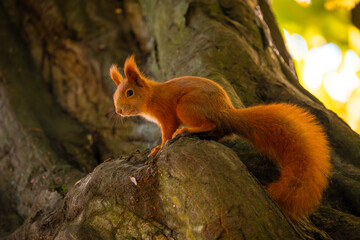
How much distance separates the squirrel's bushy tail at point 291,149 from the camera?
123 cm

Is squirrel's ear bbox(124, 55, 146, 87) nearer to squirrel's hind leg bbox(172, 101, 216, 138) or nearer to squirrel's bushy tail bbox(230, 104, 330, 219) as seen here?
squirrel's hind leg bbox(172, 101, 216, 138)

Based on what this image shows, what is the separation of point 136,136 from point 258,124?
2102mm

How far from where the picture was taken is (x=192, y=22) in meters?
3.05

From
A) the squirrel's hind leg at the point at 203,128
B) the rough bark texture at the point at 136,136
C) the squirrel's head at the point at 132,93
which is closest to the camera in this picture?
the rough bark texture at the point at 136,136

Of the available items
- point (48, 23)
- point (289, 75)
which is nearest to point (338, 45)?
point (289, 75)

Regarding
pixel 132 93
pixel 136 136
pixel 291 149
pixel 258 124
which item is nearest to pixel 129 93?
pixel 132 93

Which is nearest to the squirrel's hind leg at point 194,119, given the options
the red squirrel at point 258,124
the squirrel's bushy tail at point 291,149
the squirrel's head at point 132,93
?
the red squirrel at point 258,124

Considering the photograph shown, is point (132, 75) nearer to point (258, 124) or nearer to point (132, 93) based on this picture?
point (132, 93)

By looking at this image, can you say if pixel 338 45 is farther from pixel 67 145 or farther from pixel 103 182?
pixel 67 145

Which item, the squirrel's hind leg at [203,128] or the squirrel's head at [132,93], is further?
the squirrel's head at [132,93]

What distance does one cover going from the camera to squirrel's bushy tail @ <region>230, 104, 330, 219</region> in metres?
1.23

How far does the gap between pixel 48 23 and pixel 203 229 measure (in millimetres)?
3484

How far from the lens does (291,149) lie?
134 cm

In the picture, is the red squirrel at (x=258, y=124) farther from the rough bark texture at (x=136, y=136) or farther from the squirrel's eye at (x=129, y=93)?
the rough bark texture at (x=136, y=136)
